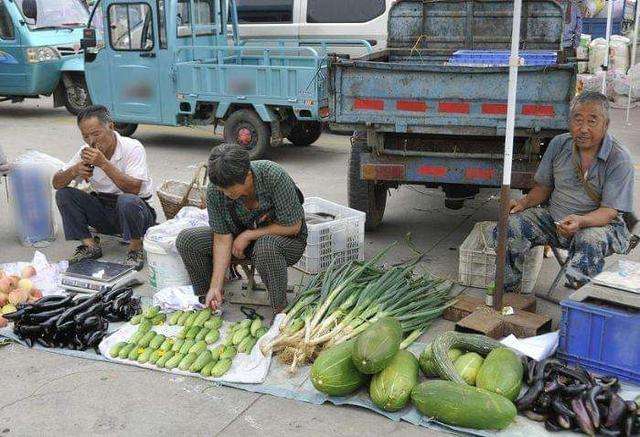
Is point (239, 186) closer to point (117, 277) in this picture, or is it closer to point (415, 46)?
point (117, 277)

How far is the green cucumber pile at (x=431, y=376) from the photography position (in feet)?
10.5

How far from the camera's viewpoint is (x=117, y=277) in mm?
5055

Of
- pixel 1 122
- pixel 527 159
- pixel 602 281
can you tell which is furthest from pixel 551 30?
pixel 1 122

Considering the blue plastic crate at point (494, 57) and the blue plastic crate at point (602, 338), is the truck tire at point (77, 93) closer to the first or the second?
the blue plastic crate at point (494, 57)

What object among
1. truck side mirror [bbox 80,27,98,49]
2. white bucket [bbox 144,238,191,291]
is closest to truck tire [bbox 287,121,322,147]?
truck side mirror [bbox 80,27,98,49]

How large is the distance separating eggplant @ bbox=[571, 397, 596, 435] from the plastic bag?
4.35 m

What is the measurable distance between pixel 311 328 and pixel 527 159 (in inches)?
87.6

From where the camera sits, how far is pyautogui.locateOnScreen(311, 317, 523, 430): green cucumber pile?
3195mm

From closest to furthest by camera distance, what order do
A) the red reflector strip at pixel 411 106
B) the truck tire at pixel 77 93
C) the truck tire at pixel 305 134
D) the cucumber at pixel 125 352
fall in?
the cucumber at pixel 125 352 < the red reflector strip at pixel 411 106 < the truck tire at pixel 305 134 < the truck tire at pixel 77 93

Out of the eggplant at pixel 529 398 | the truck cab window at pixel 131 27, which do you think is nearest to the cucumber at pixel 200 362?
the eggplant at pixel 529 398

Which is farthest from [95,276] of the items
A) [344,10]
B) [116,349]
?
[344,10]

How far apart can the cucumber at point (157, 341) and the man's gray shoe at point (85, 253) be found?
5.59ft

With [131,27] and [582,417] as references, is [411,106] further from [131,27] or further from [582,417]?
[131,27]

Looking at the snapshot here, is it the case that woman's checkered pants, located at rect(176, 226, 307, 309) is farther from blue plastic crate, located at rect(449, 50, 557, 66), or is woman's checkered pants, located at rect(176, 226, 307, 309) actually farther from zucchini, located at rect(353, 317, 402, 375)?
blue plastic crate, located at rect(449, 50, 557, 66)
